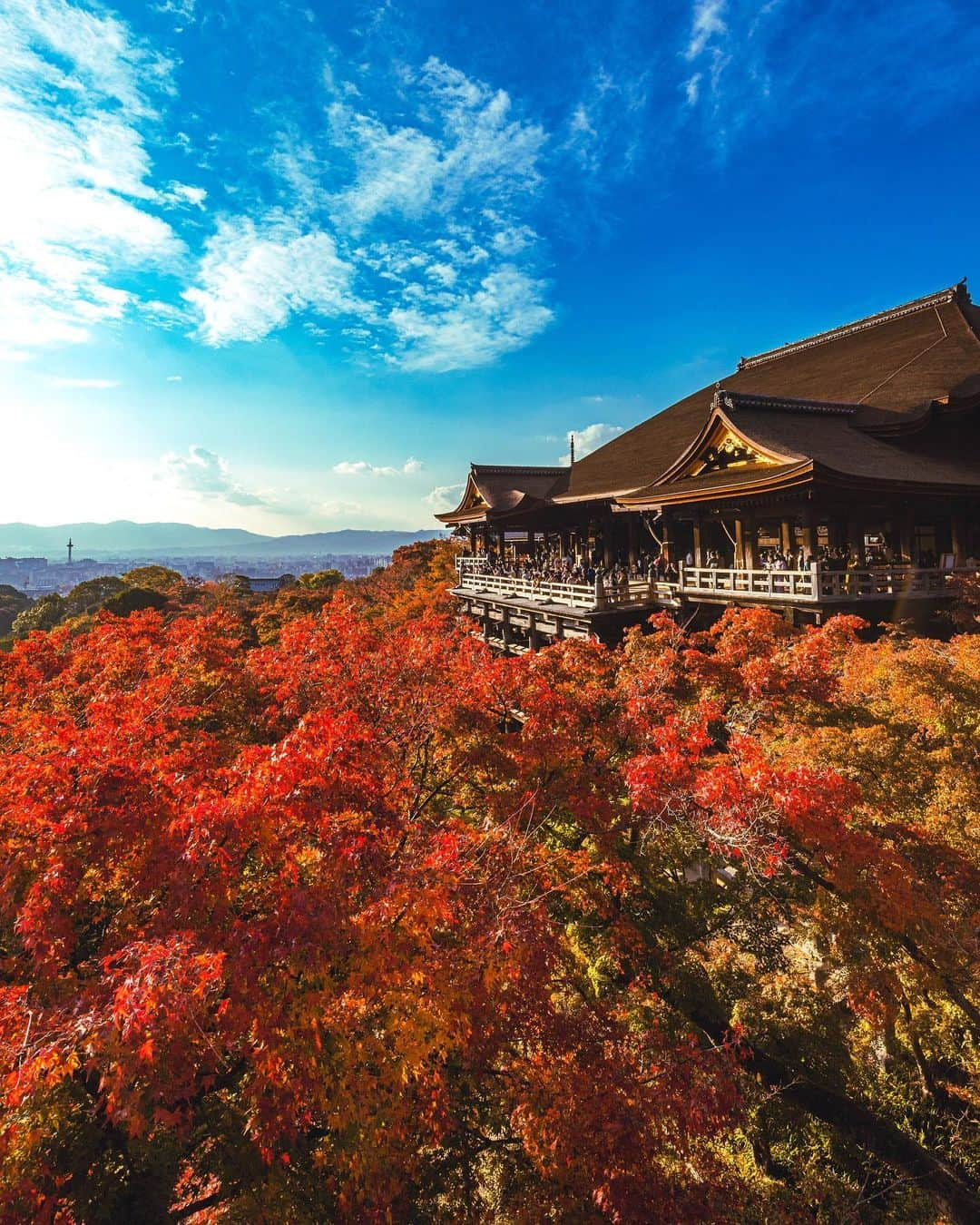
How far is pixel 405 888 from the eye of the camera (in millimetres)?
5543

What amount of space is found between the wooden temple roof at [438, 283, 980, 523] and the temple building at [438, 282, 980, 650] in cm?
7

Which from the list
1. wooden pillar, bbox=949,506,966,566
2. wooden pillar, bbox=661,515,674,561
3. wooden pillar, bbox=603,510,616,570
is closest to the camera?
wooden pillar, bbox=949,506,966,566

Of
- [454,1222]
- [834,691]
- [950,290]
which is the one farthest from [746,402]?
[454,1222]

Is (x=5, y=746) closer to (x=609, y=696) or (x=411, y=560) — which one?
(x=609, y=696)

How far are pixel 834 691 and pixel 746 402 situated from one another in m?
10.8

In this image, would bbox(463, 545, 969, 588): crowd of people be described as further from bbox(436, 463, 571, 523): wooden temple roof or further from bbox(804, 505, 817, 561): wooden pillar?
bbox(436, 463, 571, 523): wooden temple roof

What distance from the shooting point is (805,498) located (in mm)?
14461

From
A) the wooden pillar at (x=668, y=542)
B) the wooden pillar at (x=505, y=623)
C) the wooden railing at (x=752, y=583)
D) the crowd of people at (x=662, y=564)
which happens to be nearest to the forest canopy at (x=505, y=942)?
the wooden railing at (x=752, y=583)

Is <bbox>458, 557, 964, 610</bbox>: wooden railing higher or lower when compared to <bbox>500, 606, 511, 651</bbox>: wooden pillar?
higher

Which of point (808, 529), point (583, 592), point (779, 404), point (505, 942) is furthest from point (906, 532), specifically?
point (505, 942)

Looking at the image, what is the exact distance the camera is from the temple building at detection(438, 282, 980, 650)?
13.4m

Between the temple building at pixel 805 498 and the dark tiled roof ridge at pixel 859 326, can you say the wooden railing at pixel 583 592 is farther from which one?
the dark tiled roof ridge at pixel 859 326

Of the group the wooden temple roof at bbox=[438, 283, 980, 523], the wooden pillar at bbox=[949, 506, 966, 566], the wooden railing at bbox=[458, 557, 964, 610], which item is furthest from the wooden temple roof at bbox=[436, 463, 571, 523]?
the wooden pillar at bbox=[949, 506, 966, 566]

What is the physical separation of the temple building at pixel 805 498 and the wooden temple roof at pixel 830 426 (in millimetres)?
71
